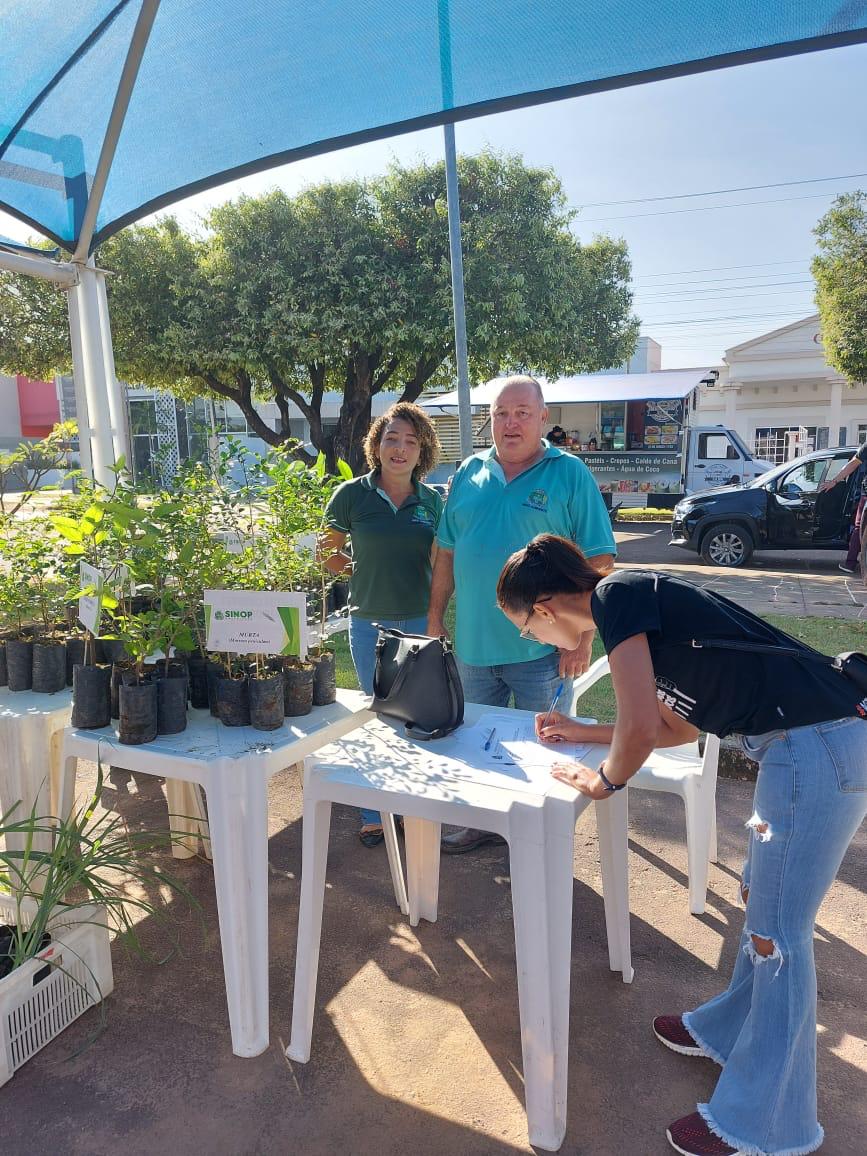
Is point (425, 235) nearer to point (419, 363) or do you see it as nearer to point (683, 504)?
point (419, 363)

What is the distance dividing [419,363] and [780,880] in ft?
37.9

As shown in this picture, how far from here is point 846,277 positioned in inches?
504

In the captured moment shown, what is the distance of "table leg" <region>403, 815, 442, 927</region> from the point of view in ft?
8.53

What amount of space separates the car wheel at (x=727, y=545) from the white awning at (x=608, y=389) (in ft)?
18.1

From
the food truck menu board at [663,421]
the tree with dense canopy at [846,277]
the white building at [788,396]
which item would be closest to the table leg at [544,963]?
the tree with dense canopy at [846,277]

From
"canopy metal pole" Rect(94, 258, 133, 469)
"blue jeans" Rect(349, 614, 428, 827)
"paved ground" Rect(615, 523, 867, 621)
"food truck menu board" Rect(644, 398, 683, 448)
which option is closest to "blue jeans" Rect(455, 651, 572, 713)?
"blue jeans" Rect(349, 614, 428, 827)

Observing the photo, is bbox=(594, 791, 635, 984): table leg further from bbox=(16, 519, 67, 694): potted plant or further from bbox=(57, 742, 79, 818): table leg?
bbox=(16, 519, 67, 694): potted plant

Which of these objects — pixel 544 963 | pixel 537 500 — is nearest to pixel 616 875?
pixel 544 963

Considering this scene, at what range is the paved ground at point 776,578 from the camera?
768 centimetres

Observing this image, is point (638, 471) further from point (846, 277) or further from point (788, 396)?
point (788, 396)

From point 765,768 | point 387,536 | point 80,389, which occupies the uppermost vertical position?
point 80,389

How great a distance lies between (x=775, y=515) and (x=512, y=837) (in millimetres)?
9870

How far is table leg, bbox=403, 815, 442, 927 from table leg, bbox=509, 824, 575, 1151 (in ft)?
2.84

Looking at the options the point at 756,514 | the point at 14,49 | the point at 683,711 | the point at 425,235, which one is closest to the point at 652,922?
the point at 683,711
